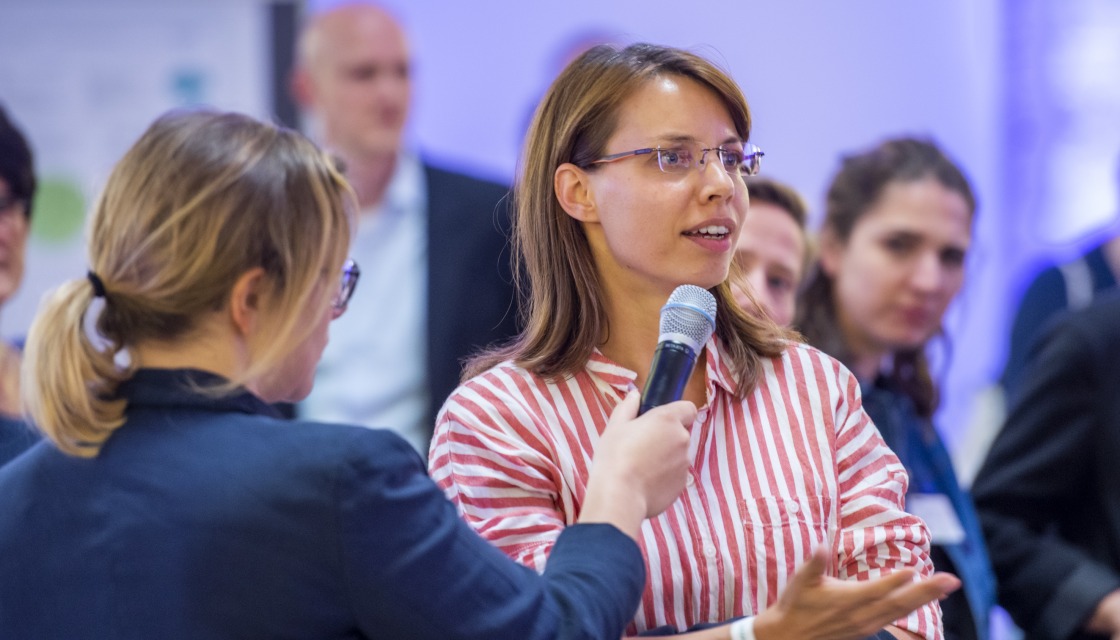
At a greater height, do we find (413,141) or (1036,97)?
(1036,97)

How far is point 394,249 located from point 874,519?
2.46 metres

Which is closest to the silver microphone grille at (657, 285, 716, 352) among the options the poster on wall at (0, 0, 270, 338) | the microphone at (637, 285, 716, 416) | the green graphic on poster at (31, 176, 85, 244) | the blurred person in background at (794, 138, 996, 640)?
the microphone at (637, 285, 716, 416)

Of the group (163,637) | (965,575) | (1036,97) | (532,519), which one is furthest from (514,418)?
(1036,97)

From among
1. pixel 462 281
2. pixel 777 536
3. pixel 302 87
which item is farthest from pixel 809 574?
pixel 302 87

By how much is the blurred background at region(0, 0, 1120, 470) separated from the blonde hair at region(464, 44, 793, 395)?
8.37 ft

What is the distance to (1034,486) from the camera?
8.61ft

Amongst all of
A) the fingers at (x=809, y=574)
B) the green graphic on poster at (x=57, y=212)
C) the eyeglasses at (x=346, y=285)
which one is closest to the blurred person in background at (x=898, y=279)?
the fingers at (x=809, y=574)

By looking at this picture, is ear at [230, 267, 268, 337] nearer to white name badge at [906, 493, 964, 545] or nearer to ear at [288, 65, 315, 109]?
white name badge at [906, 493, 964, 545]

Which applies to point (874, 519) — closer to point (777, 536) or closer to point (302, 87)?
point (777, 536)

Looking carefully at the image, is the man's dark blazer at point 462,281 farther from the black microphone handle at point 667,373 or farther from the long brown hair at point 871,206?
the black microphone handle at point 667,373

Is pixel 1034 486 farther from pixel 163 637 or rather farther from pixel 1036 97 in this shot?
pixel 1036 97

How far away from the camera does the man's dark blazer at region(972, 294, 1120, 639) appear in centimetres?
253

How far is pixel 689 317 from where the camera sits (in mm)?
1549

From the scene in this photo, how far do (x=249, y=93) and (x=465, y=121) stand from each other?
2.51 feet
